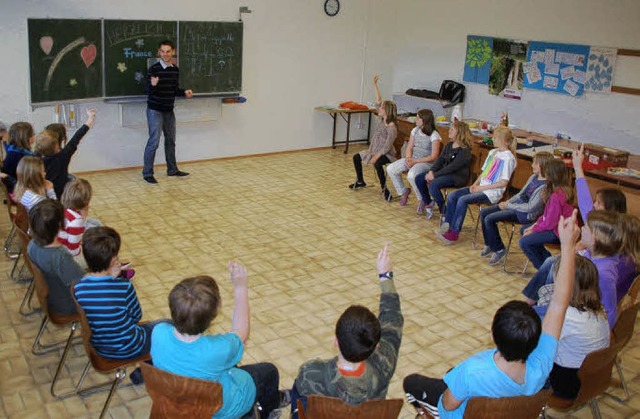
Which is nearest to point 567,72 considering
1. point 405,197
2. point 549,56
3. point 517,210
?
point 549,56

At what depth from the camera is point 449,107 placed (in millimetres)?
9391

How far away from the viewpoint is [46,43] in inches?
278

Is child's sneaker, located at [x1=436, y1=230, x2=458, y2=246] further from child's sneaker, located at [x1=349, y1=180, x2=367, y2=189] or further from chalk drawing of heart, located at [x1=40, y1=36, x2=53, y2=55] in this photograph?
chalk drawing of heart, located at [x1=40, y1=36, x2=53, y2=55]

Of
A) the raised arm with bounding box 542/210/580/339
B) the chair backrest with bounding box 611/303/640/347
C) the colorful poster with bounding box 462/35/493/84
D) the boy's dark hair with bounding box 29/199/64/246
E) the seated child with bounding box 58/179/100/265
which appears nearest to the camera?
the raised arm with bounding box 542/210/580/339

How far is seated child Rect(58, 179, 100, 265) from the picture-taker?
420cm

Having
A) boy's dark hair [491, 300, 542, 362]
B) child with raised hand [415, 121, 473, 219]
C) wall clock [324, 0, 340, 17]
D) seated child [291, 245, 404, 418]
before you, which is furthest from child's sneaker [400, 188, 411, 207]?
boy's dark hair [491, 300, 542, 362]

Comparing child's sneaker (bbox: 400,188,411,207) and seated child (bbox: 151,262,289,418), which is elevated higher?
seated child (bbox: 151,262,289,418)

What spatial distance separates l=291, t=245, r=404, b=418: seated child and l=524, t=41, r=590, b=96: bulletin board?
6272 mm

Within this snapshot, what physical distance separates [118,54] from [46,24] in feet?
3.01

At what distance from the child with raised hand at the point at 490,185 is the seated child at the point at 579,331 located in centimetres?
302

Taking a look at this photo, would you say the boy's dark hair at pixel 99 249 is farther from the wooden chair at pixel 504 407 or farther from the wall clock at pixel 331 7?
the wall clock at pixel 331 7

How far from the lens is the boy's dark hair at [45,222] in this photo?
3598mm

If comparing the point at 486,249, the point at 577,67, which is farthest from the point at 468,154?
the point at 577,67

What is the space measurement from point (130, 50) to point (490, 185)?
14.8ft
